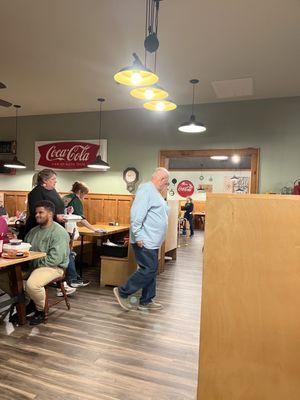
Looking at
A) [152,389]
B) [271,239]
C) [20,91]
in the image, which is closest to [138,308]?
[152,389]

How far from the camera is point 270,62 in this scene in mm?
3805

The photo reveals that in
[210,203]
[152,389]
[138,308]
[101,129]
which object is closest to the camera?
[210,203]

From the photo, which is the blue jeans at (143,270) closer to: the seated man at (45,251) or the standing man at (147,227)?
the standing man at (147,227)

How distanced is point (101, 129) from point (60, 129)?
0.99 m

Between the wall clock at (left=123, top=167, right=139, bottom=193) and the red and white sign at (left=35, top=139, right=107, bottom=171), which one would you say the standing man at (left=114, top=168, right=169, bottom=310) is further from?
the red and white sign at (left=35, top=139, right=107, bottom=171)

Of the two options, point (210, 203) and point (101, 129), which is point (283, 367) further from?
point (101, 129)

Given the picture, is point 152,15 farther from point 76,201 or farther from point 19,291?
point 19,291

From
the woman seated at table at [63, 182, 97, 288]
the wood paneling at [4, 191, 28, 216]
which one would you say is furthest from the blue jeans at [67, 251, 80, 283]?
the wood paneling at [4, 191, 28, 216]

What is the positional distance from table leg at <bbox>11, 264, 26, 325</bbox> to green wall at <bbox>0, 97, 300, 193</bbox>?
3381 millimetres

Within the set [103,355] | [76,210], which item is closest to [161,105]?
[76,210]

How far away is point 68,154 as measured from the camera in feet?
21.3

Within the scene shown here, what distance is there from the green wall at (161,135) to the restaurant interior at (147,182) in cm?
2

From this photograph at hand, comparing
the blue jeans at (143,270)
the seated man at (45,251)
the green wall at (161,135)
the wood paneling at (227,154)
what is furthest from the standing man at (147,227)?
the green wall at (161,135)

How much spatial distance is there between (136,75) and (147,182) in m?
1.55
